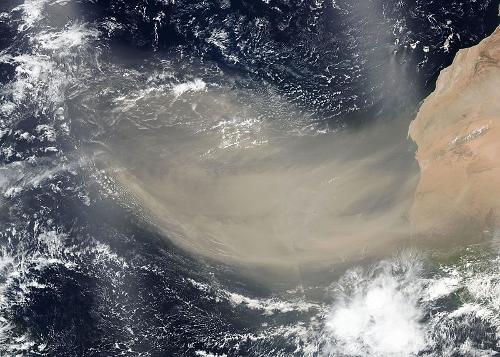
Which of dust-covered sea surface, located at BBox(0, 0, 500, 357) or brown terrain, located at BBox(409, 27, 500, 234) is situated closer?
brown terrain, located at BBox(409, 27, 500, 234)

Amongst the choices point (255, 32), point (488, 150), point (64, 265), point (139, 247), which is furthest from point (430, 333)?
point (64, 265)

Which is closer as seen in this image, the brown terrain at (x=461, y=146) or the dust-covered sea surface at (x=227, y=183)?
→ the brown terrain at (x=461, y=146)

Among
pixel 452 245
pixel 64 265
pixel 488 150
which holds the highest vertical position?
pixel 488 150

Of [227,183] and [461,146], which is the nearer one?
[461,146]

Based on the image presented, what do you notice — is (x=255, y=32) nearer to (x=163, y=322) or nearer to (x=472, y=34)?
(x=472, y=34)
